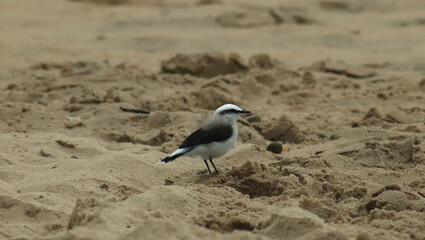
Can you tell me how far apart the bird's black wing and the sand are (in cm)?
24

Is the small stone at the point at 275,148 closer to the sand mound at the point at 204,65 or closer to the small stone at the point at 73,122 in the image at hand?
the small stone at the point at 73,122

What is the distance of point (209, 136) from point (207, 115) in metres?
1.55

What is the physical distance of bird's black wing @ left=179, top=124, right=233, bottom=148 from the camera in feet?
16.7

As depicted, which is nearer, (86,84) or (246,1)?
(86,84)

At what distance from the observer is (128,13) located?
41.9ft

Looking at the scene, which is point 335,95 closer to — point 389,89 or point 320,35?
point 389,89

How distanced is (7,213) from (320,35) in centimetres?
822

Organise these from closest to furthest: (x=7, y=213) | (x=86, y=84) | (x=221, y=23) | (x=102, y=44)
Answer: (x=7, y=213) < (x=86, y=84) < (x=102, y=44) < (x=221, y=23)

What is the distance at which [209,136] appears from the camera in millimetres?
5129

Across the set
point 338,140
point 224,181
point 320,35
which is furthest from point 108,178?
point 320,35

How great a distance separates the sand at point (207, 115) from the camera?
3.89 m

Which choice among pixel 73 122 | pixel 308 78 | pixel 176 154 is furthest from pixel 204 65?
pixel 176 154

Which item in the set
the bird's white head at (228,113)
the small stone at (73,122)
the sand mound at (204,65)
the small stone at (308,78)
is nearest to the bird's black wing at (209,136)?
the bird's white head at (228,113)

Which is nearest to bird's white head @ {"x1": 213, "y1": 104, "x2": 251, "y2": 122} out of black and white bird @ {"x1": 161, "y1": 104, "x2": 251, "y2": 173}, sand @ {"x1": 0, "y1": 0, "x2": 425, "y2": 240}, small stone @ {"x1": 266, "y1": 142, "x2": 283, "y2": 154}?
black and white bird @ {"x1": 161, "y1": 104, "x2": 251, "y2": 173}
